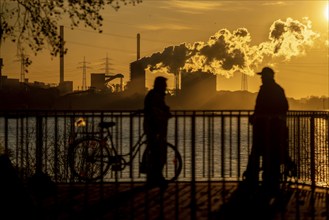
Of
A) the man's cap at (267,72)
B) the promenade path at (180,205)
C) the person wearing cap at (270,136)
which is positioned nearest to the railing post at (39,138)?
the promenade path at (180,205)

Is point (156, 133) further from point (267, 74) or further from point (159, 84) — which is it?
point (267, 74)

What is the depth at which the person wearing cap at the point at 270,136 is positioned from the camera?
1203 centimetres

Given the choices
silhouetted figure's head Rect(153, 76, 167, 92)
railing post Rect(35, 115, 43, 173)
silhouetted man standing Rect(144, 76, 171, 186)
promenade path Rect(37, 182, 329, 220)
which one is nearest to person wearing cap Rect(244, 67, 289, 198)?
promenade path Rect(37, 182, 329, 220)

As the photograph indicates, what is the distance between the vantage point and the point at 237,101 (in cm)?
14375

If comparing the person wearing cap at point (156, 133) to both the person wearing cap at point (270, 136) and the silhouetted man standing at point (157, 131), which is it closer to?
the silhouetted man standing at point (157, 131)

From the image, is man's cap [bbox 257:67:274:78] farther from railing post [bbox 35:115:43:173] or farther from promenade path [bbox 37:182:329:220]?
railing post [bbox 35:115:43:173]

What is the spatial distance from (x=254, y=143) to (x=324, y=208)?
1934 millimetres

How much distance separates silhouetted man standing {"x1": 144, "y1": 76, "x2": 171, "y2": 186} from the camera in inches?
490

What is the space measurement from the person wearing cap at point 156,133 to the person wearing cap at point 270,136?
1481 mm

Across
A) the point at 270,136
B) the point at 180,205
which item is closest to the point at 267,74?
the point at 270,136

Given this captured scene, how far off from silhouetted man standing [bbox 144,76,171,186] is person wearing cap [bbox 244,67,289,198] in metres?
1.48

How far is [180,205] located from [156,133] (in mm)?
1698

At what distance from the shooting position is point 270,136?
12.0m

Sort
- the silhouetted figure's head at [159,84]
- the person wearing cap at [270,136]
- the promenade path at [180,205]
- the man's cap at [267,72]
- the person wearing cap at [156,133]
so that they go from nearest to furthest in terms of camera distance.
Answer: the promenade path at [180,205] → the person wearing cap at [270,136] → the person wearing cap at [156,133] → the man's cap at [267,72] → the silhouetted figure's head at [159,84]
